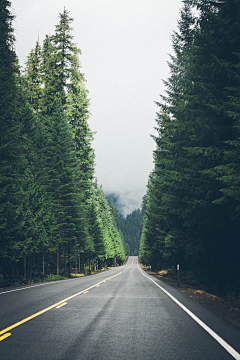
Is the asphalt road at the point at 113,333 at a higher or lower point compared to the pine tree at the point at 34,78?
lower

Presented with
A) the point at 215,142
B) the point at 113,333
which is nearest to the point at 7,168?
the point at 215,142

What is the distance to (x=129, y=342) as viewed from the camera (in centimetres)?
523

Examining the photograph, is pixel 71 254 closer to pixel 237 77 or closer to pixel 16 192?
pixel 16 192

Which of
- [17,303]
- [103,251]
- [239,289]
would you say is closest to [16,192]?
[17,303]

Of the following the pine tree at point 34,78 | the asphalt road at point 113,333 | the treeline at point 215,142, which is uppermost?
the pine tree at point 34,78

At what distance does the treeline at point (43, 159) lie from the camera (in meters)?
19.2

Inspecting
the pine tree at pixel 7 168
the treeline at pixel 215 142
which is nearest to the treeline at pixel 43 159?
the pine tree at pixel 7 168

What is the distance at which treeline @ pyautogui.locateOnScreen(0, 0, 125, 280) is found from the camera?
19172 mm

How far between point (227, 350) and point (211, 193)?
7.75 m

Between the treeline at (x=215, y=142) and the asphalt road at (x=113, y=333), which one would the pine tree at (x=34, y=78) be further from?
the asphalt road at (x=113, y=333)

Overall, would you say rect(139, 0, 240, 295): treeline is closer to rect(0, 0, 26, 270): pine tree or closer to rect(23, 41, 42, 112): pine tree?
rect(0, 0, 26, 270): pine tree

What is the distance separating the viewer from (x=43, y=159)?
29.3m

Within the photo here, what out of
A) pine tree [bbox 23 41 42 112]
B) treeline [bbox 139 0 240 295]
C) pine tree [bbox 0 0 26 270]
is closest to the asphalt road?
treeline [bbox 139 0 240 295]

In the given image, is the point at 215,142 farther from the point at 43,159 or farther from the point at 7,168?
the point at 43,159
